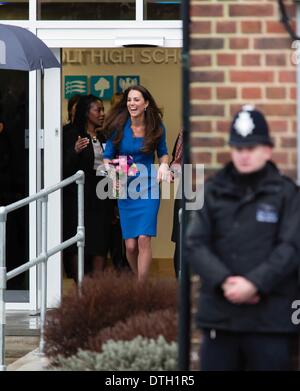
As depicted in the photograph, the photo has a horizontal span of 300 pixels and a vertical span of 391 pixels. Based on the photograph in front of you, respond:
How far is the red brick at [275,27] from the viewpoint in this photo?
632cm

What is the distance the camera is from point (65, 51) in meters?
11.5

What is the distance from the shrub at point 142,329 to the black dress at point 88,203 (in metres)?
4.17

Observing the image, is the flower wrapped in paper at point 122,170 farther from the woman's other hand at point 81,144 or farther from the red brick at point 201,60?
the red brick at point 201,60

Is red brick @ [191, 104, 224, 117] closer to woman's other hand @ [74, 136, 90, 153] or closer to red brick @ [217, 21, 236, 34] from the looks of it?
red brick @ [217, 21, 236, 34]

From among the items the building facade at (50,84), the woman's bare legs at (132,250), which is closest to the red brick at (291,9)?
the woman's bare legs at (132,250)

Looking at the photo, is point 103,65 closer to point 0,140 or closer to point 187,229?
point 0,140

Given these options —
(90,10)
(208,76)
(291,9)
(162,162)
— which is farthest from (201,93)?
(90,10)

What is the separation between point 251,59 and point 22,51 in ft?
12.0

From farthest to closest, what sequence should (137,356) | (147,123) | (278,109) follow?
(147,123) → (137,356) → (278,109)

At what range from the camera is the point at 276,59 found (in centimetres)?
631

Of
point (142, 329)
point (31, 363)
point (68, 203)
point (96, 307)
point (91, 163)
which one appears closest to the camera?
point (142, 329)

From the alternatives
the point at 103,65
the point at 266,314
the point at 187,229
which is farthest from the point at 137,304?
the point at 103,65

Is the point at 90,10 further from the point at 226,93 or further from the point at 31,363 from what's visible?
the point at 226,93

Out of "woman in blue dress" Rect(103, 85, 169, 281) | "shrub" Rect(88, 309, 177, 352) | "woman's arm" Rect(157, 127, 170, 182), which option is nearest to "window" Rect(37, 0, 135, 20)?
"woman in blue dress" Rect(103, 85, 169, 281)
